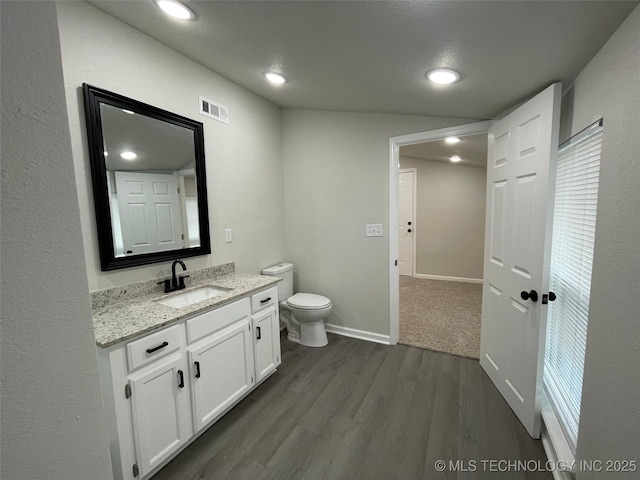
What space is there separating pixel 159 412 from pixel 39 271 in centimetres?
128

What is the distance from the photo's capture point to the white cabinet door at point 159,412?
1.35m

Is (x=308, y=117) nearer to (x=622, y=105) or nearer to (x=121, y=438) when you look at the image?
(x=622, y=105)

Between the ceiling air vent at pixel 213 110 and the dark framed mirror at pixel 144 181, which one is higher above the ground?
the ceiling air vent at pixel 213 110

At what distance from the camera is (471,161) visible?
4.53 m

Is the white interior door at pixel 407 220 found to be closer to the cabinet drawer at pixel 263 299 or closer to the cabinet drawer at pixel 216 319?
the cabinet drawer at pixel 263 299

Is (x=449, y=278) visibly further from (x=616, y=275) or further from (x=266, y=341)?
(x=616, y=275)

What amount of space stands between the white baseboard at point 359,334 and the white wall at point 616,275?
1.70 metres

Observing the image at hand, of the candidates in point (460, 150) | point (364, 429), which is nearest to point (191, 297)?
point (364, 429)

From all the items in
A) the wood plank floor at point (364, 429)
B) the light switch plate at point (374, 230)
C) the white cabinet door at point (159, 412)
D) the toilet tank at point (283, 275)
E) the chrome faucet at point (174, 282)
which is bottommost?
the wood plank floor at point (364, 429)

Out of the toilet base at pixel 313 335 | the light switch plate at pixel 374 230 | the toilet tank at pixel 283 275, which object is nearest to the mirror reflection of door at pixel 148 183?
the toilet tank at pixel 283 275

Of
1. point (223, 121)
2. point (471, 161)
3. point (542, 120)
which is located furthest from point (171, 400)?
point (471, 161)

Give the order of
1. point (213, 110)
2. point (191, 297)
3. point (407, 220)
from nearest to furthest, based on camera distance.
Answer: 1. point (191, 297)
2. point (213, 110)
3. point (407, 220)

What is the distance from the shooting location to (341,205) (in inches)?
117

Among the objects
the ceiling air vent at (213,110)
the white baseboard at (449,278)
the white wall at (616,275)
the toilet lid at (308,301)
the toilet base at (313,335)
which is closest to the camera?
the white wall at (616,275)
